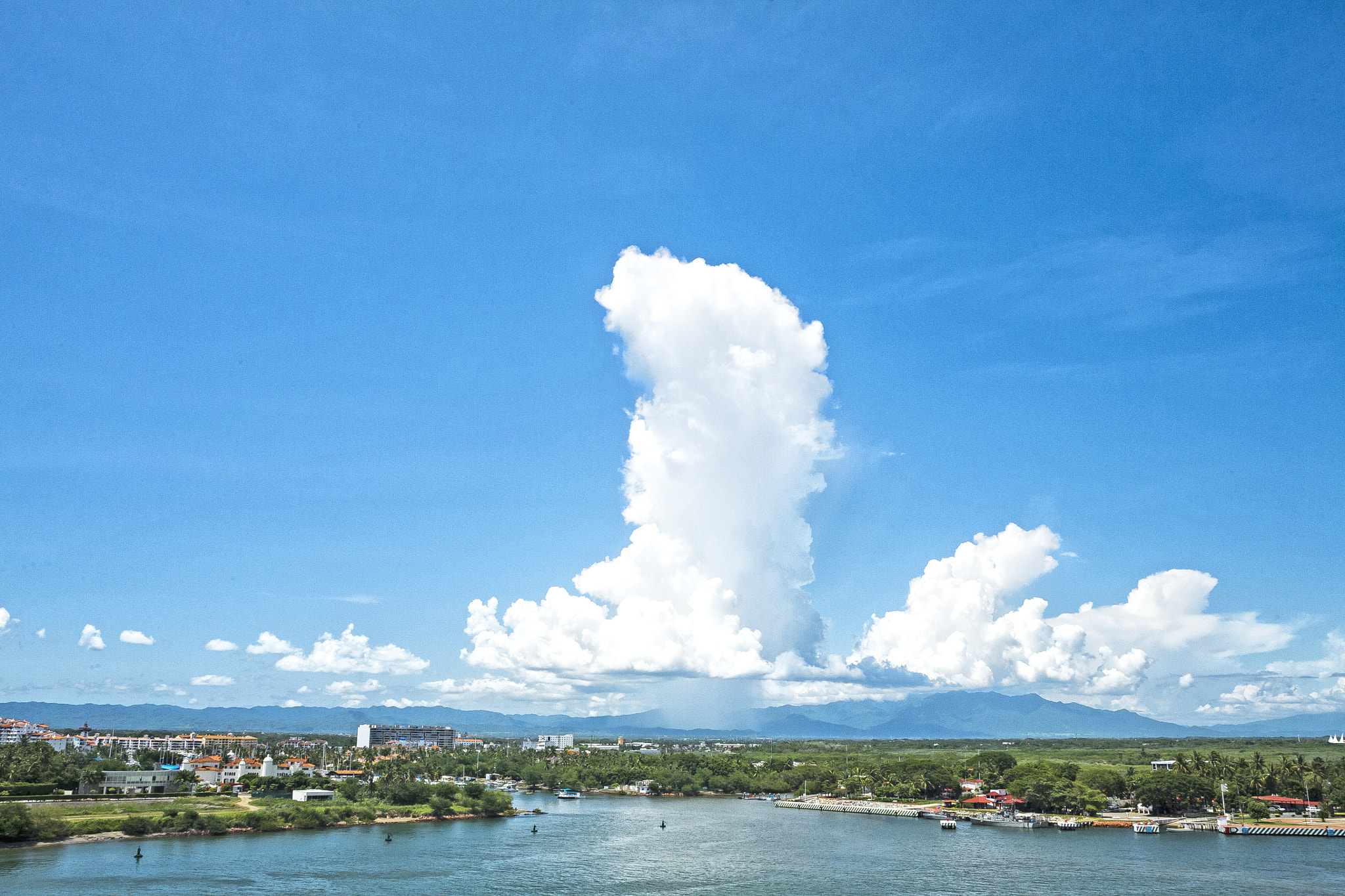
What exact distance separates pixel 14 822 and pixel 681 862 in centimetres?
4386

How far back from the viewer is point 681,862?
200ft

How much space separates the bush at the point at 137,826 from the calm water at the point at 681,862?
1.30 m

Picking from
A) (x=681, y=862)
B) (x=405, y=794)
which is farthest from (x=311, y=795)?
(x=681, y=862)

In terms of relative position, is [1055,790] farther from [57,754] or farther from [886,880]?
[57,754]

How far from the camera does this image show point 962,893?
49719 mm

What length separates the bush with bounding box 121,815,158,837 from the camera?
213 ft

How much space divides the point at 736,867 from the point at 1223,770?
64.8 meters

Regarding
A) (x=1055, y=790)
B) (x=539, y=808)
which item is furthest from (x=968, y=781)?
(x=539, y=808)

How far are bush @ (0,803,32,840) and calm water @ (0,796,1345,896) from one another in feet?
5.75

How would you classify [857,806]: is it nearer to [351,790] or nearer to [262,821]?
[351,790]

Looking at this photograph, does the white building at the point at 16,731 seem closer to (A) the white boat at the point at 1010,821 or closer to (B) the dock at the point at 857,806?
(B) the dock at the point at 857,806

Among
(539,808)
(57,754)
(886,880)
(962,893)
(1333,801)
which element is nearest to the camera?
(962,893)

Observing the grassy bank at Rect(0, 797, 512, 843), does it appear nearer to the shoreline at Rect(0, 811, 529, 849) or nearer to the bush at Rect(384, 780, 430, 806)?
the shoreline at Rect(0, 811, 529, 849)

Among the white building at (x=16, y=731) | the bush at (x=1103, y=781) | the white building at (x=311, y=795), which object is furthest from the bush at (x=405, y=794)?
the white building at (x=16, y=731)
